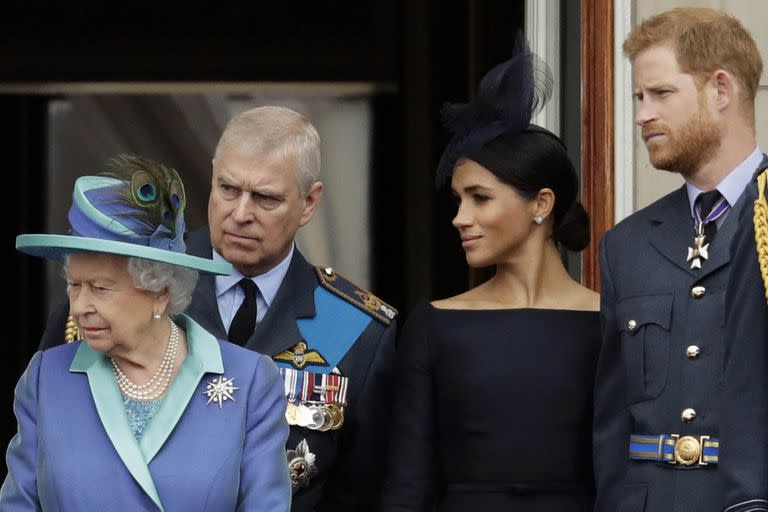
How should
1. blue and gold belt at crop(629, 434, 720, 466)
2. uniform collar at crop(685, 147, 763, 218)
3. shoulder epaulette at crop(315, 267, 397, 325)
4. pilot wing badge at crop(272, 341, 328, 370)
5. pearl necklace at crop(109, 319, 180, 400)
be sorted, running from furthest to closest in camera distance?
shoulder epaulette at crop(315, 267, 397, 325) → pilot wing badge at crop(272, 341, 328, 370) → uniform collar at crop(685, 147, 763, 218) → blue and gold belt at crop(629, 434, 720, 466) → pearl necklace at crop(109, 319, 180, 400)

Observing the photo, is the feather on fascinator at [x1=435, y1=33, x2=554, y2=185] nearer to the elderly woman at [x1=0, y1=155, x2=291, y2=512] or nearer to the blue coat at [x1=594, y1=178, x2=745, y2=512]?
the blue coat at [x1=594, y1=178, x2=745, y2=512]

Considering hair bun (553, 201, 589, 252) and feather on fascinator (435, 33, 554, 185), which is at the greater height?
feather on fascinator (435, 33, 554, 185)

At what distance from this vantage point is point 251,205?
4.09m

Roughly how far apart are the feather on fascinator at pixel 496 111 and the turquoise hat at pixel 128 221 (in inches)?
30.4

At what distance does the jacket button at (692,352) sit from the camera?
3736 millimetres

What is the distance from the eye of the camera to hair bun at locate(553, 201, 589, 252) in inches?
167

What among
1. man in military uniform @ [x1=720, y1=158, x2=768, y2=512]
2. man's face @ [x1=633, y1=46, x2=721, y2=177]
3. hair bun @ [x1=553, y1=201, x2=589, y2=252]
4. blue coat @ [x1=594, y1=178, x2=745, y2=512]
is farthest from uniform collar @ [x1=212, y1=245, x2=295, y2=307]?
man in military uniform @ [x1=720, y1=158, x2=768, y2=512]

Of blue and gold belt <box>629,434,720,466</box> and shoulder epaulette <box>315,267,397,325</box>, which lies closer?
blue and gold belt <box>629,434,720,466</box>

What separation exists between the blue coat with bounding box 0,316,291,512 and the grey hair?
653 millimetres

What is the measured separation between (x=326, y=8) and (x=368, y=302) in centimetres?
370

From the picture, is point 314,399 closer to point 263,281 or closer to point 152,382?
point 263,281

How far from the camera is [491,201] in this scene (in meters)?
4.15

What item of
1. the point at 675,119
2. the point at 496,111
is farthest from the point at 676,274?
the point at 496,111

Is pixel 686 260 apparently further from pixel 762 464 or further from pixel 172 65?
pixel 172 65
